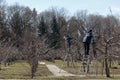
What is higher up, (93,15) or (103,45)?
(93,15)

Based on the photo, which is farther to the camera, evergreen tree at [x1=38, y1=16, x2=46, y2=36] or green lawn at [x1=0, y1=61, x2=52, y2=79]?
evergreen tree at [x1=38, y1=16, x2=46, y2=36]

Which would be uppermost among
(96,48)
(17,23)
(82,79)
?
(17,23)

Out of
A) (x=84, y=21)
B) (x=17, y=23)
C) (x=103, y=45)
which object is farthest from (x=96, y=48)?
(x=84, y=21)

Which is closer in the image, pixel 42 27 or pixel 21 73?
pixel 21 73

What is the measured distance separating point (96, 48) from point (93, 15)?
79.6 metres

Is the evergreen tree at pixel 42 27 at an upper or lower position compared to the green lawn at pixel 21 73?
upper

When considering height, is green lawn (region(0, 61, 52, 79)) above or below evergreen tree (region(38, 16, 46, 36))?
below

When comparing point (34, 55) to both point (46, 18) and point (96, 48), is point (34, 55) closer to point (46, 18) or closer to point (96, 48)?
point (96, 48)

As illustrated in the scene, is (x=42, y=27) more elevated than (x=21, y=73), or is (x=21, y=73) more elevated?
(x=42, y=27)

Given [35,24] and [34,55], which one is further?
[35,24]

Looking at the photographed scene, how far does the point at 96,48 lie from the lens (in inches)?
1220

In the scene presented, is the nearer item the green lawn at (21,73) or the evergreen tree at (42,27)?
the green lawn at (21,73)

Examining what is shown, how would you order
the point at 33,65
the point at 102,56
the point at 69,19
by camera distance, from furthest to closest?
the point at 69,19 < the point at 102,56 < the point at 33,65

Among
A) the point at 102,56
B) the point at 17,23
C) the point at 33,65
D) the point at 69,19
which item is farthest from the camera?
the point at 69,19
